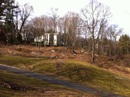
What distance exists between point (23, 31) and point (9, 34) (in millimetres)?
10872

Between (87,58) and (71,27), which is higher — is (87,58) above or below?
below

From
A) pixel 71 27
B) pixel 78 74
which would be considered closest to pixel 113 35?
pixel 71 27

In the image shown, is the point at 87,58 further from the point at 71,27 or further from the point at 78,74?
A: the point at 71,27

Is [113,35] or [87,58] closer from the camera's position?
[87,58]

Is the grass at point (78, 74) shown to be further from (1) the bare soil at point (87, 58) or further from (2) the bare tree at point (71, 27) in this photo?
(2) the bare tree at point (71, 27)

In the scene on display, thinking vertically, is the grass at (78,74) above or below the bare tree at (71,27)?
below

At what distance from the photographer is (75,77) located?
3441 cm

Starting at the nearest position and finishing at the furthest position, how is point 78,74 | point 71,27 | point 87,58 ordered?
point 78,74 < point 87,58 < point 71,27

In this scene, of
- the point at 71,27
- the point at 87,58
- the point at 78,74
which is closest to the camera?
the point at 78,74

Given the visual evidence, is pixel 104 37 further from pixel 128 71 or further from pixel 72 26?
pixel 128 71

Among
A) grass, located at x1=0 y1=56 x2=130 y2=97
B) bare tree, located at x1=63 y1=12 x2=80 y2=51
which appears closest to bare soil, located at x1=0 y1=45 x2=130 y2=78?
grass, located at x1=0 y1=56 x2=130 y2=97

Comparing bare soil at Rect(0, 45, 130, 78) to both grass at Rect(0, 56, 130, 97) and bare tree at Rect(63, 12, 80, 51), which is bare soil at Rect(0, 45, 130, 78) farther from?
bare tree at Rect(63, 12, 80, 51)

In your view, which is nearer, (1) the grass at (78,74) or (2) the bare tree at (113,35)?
(1) the grass at (78,74)

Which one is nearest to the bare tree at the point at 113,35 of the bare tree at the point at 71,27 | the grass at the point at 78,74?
the bare tree at the point at 71,27
